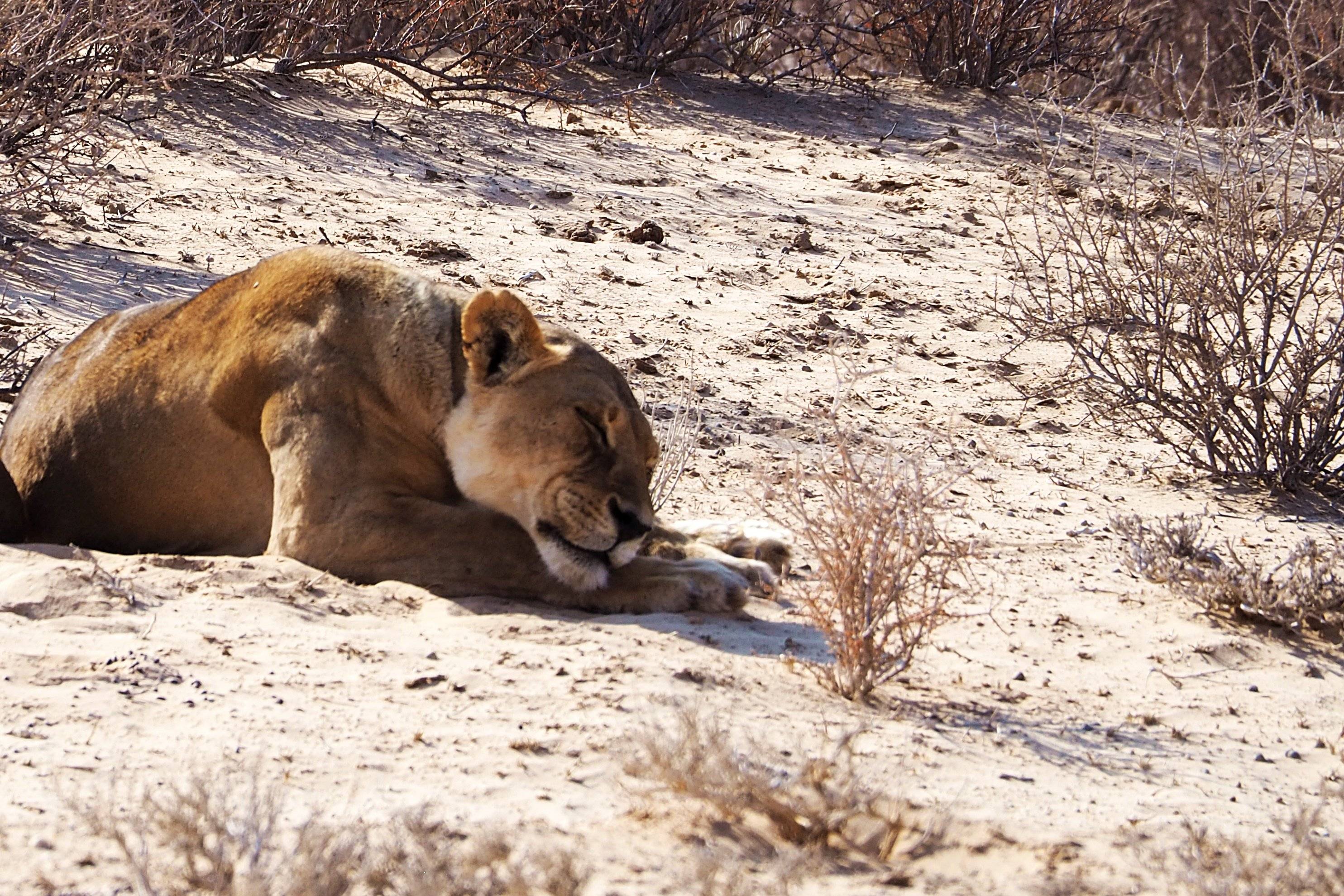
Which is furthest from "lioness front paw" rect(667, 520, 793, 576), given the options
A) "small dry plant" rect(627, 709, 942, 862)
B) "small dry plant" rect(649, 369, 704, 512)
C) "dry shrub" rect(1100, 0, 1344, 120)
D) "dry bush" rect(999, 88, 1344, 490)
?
"dry shrub" rect(1100, 0, 1344, 120)

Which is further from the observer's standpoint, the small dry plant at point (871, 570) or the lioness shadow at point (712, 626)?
the lioness shadow at point (712, 626)

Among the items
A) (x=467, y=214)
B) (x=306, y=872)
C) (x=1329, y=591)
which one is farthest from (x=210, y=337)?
(x=467, y=214)

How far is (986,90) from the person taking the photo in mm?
12789

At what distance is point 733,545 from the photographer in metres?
5.30

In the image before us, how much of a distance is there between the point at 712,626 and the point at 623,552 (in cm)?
33

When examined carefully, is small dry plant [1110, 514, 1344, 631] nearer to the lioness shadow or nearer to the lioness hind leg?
the lioness hind leg

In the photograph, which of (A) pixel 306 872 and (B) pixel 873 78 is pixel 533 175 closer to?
(B) pixel 873 78

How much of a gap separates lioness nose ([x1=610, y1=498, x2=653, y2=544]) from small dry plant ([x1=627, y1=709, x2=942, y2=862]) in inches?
54.0

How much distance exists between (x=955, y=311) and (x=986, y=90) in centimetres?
486

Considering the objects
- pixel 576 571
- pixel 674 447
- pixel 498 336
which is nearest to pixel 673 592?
pixel 576 571

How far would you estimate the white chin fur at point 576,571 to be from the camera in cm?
466

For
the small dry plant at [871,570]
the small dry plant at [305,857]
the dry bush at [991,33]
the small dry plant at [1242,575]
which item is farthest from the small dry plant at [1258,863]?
the dry bush at [991,33]

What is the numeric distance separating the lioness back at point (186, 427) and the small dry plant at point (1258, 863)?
8.95 ft

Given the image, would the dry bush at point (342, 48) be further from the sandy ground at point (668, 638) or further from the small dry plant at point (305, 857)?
the small dry plant at point (305, 857)
